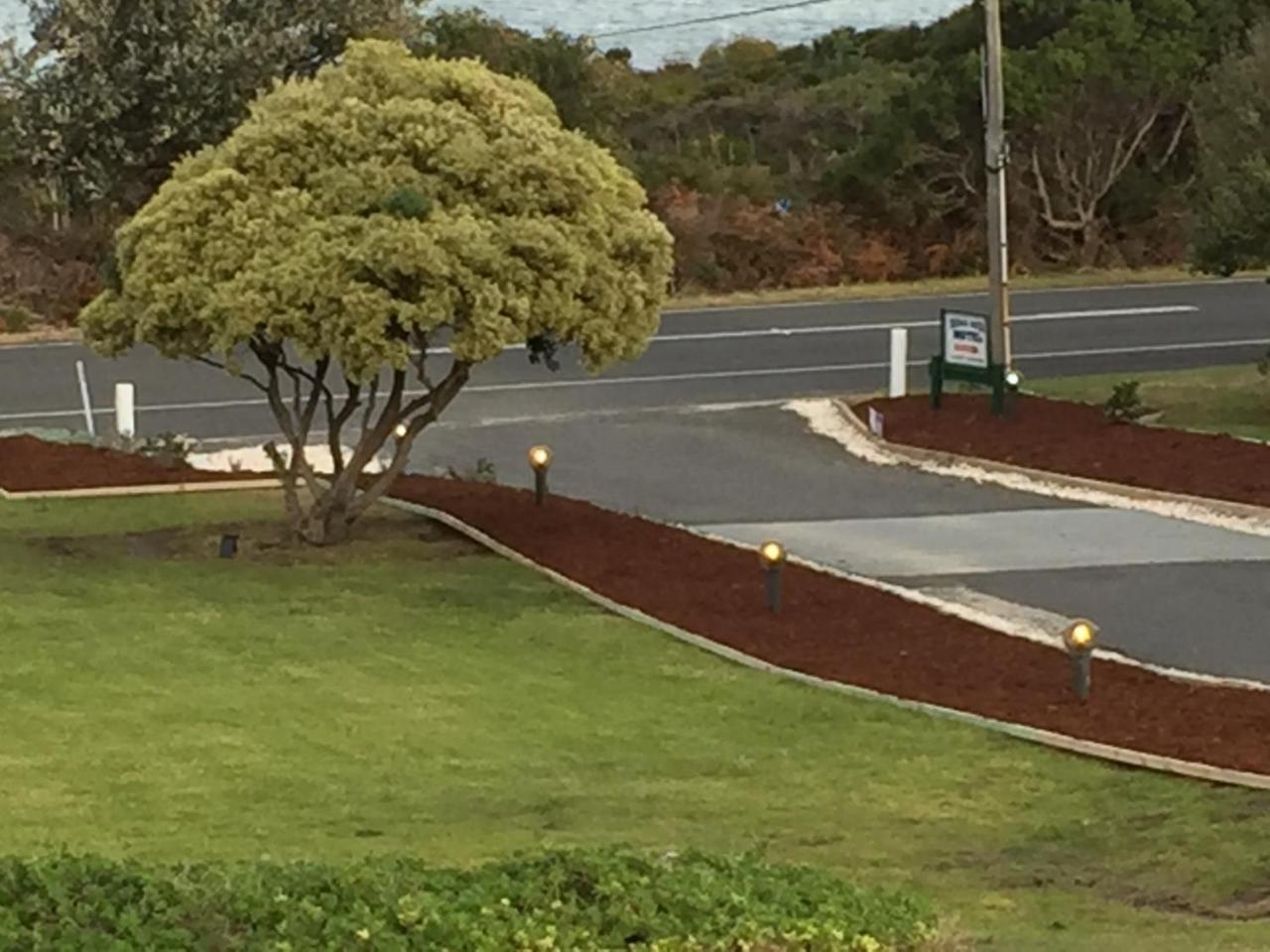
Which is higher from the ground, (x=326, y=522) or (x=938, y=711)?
(x=326, y=522)

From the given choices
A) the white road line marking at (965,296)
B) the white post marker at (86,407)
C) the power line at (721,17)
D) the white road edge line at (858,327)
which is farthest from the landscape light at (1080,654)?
the power line at (721,17)

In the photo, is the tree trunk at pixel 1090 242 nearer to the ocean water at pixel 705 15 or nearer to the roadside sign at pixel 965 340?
the roadside sign at pixel 965 340

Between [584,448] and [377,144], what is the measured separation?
752 centimetres

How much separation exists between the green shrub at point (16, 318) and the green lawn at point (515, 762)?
16.7m

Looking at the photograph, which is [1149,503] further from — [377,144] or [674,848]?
[674,848]

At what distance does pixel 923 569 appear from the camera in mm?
17625

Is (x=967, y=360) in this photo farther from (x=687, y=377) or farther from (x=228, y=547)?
(x=228, y=547)

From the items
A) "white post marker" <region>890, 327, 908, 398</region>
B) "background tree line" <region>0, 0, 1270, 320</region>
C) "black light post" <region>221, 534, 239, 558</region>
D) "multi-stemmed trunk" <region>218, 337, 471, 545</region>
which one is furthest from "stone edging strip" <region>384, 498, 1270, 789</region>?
"background tree line" <region>0, 0, 1270, 320</region>

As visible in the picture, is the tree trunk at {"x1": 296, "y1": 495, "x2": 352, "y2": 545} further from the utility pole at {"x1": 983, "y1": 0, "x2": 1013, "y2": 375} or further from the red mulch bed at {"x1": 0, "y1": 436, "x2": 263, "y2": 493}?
the utility pole at {"x1": 983, "y1": 0, "x2": 1013, "y2": 375}

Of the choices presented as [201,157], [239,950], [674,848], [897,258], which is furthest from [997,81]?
[239,950]

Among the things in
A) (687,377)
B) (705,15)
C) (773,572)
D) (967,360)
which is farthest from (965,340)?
(705,15)

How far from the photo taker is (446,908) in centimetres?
667

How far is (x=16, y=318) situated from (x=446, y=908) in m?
27.6

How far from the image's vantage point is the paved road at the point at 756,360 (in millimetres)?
26844
